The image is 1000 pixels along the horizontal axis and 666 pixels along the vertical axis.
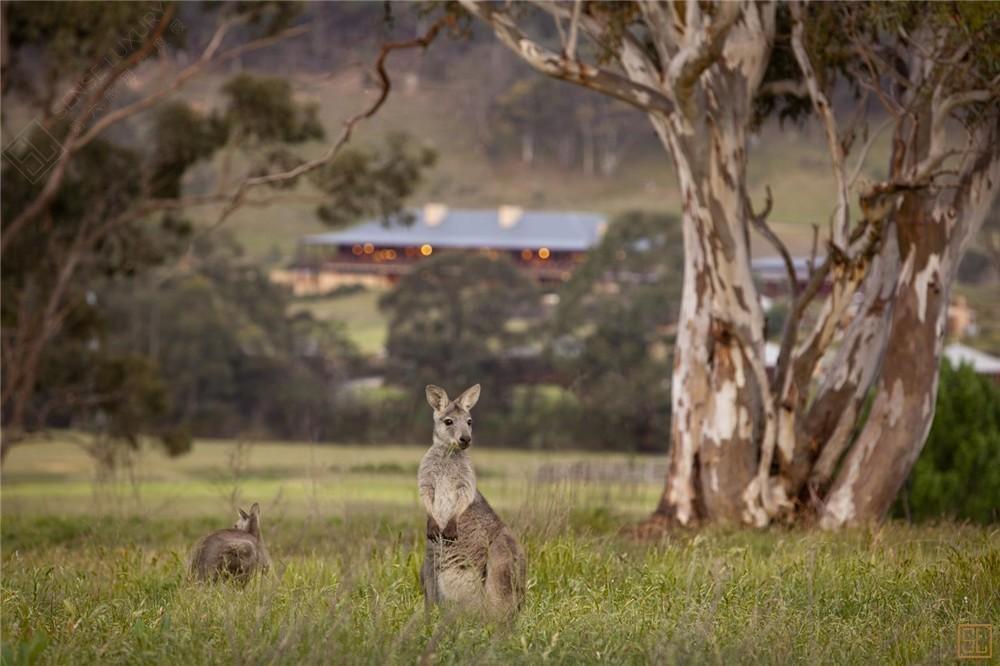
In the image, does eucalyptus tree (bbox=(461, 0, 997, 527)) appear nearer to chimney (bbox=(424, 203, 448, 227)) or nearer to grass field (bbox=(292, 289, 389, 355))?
grass field (bbox=(292, 289, 389, 355))

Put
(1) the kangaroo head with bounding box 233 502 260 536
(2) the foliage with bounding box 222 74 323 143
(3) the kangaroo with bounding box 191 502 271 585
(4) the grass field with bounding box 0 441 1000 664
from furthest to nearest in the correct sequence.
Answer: (2) the foliage with bounding box 222 74 323 143 < (1) the kangaroo head with bounding box 233 502 260 536 < (3) the kangaroo with bounding box 191 502 271 585 < (4) the grass field with bounding box 0 441 1000 664

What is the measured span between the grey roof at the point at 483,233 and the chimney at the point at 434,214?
0.30ft

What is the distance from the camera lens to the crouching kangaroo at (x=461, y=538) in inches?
221

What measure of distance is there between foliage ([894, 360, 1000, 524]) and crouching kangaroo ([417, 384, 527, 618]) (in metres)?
7.06

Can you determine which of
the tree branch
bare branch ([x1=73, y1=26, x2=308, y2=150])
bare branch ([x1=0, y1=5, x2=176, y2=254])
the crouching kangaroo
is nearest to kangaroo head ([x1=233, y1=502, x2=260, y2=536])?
the crouching kangaroo

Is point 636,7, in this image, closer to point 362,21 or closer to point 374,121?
point 362,21

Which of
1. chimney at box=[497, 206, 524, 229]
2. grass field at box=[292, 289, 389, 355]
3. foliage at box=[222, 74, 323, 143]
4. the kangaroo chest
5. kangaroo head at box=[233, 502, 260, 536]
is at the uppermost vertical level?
chimney at box=[497, 206, 524, 229]

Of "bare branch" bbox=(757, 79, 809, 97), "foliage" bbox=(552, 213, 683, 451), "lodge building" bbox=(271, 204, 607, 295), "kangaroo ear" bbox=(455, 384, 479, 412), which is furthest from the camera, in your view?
"lodge building" bbox=(271, 204, 607, 295)

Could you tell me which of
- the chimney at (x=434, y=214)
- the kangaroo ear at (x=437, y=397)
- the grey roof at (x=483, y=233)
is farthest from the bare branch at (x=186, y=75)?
the chimney at (x=434, y=214)

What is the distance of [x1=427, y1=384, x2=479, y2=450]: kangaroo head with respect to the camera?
5707 mm

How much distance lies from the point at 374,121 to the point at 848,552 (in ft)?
204

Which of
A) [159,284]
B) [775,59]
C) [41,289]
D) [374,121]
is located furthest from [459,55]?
[775,59]

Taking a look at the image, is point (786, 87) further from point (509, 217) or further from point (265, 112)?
point (509, 217)

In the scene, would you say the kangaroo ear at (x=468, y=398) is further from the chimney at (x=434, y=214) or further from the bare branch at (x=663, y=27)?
the chimney at (x=434, y=214)
